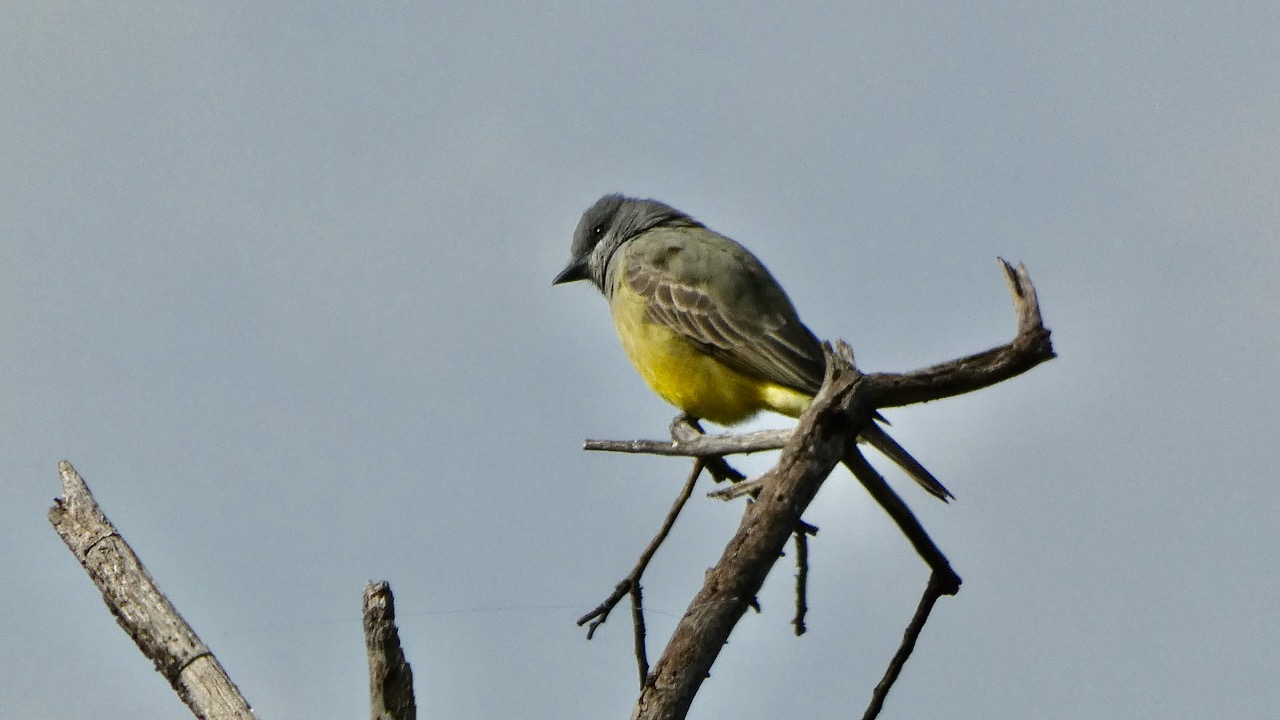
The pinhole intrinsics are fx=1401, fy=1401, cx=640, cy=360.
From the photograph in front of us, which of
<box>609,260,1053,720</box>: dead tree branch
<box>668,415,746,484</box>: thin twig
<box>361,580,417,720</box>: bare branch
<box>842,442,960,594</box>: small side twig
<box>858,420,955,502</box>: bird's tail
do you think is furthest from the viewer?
<box>858,420,955,502</box>: bird's tail

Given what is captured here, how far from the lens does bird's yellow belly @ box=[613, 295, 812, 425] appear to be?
8.18 metres

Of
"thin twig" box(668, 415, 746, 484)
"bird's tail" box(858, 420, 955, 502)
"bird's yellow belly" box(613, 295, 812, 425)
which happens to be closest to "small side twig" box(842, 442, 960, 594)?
"thin twig" box(668, 415, 746, 484)

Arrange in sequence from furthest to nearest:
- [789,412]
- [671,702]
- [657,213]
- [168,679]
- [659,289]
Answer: [657,213] → [659,289] → [789,412] → [168,679] → [671,702]

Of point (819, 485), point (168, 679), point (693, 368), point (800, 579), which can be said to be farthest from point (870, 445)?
point (168, 679)

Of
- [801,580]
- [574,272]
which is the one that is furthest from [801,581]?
[574,272]

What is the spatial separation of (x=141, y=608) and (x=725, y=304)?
4497mm

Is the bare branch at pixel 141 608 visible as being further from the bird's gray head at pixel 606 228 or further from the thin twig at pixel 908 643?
the bird's gray head at pixel 606 228

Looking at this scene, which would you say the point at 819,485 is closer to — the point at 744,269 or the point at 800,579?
the point at 800,579

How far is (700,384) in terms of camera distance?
8.35 meters

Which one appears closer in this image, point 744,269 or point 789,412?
point 789,412

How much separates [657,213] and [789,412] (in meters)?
2.65

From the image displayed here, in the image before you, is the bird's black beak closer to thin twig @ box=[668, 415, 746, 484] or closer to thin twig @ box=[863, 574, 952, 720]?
thin twig @ box=[668, 415, 746, 484]

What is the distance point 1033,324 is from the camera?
15.7 feet

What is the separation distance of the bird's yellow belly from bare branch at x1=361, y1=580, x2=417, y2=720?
4.09m
